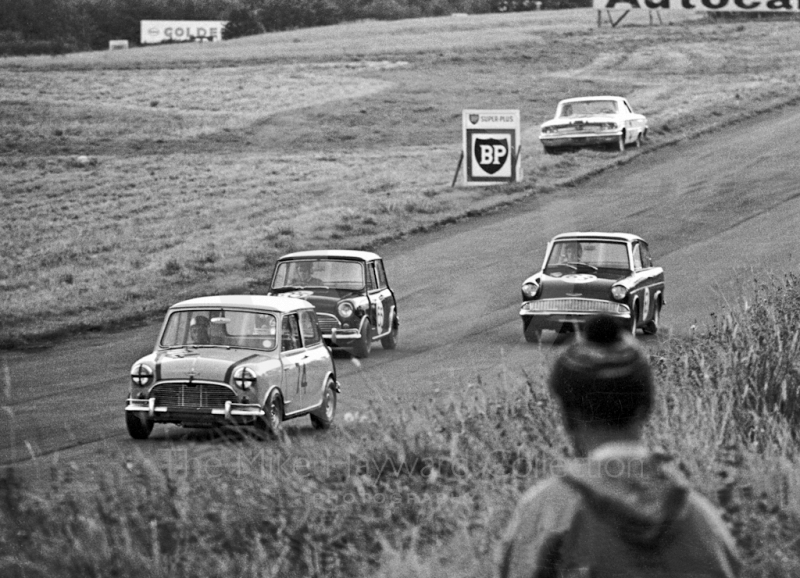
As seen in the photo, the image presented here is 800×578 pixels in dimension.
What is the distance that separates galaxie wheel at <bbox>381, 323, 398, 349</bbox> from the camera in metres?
17.5

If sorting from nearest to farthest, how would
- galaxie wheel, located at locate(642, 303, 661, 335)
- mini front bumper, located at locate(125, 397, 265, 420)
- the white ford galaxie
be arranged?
mini front bumper, located at locate(125, 397, 265, 420) → galaxie wheel, located at locate(642, 303, 661, 335) → the white ford galaxie

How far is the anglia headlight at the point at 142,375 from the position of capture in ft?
38.3

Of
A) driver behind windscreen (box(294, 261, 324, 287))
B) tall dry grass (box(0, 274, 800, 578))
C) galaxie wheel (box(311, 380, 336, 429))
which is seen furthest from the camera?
driver behind windscreen (box(294, 261, 324, 287))

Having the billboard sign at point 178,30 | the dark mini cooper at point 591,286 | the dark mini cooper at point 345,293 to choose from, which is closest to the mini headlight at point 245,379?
the dark mini cooper at point 345,293

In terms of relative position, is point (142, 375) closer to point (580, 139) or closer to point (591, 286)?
point (591, 286)

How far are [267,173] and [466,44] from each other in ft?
118

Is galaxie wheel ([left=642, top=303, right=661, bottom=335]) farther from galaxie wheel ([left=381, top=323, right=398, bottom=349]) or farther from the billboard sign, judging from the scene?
the billboard sign

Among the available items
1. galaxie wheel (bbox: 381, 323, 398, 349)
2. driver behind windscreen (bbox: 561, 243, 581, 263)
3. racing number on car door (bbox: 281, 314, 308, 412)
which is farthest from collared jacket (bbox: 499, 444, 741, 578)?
driver behind windscreen (bbox: 561, 243, 581, 263)

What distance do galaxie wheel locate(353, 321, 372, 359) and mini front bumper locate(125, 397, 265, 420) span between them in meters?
5.17

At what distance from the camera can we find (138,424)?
11633 mm

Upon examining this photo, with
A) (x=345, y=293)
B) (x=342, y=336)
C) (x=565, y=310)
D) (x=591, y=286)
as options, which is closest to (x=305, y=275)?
(x=345, y=293)

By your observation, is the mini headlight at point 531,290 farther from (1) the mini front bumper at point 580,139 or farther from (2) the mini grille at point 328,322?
(1) the mini front bumper at point 580,139

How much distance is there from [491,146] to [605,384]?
2924 centimetres

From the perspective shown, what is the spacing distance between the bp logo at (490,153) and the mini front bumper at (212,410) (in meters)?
20.8
